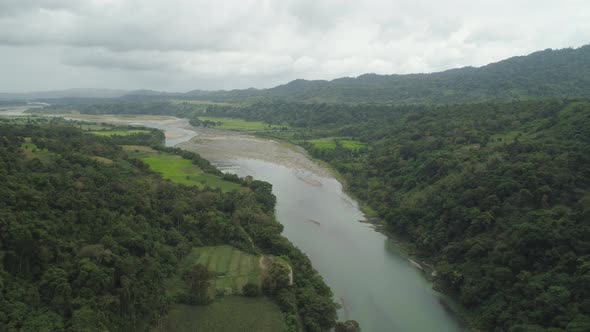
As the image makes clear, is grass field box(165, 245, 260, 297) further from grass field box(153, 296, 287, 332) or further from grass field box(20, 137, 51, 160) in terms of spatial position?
grass field box(20, 137, 51, 160)

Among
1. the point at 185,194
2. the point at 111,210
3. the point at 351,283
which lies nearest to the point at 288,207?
the point at 185,194

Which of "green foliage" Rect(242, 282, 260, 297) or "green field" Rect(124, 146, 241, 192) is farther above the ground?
"green field" Rect(124, 146, 241, 192)

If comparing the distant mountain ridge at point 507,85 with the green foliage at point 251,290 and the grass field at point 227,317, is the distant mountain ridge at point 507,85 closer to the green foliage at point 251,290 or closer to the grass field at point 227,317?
the green foliage at point 251,290

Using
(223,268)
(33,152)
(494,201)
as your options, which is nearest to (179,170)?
(33,152)

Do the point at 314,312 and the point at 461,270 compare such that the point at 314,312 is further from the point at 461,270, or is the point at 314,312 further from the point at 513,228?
the point at 513,228

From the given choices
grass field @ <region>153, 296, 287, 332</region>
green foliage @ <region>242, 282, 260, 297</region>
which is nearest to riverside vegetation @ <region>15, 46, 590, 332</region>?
grass field @ <region>153, 296, 287, 332</region>

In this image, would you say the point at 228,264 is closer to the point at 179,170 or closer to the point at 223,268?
the point at 223,268
